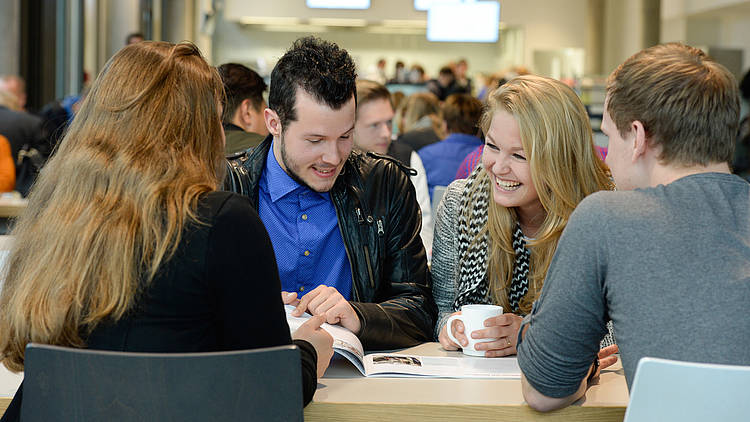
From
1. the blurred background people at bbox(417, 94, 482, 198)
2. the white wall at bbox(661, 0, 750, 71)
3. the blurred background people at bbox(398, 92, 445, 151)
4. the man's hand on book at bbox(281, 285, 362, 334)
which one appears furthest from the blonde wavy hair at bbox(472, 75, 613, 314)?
the white wall at bbox(661, 0, 750, 71)

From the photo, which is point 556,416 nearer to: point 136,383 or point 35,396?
point 136,383

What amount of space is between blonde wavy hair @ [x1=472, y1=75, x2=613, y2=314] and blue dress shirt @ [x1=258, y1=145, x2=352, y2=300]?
36 cm

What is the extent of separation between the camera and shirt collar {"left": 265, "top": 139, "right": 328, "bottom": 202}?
6.71 ft

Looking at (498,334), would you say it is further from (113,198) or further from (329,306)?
(113,198)

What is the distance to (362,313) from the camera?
1.77 m

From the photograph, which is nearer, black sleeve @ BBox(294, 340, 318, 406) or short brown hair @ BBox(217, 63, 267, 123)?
black sleeve @ BBox(294, 340, 318, 406)

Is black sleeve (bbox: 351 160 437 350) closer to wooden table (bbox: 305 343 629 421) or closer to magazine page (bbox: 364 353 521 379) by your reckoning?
magazine page (bbox: 364 353 521 379)

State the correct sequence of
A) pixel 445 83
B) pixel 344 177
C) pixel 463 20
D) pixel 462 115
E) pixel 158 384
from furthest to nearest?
pixel 463 20 → pixel 445 83 → pixel 462 115 → pixel 344 177 → pixel 158 384

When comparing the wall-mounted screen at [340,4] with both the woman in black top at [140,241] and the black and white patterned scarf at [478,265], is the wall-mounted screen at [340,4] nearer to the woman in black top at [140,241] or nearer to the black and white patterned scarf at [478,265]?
the black and white patterned scarf at [478,265]

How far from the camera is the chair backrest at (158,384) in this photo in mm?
1072

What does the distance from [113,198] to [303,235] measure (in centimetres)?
85

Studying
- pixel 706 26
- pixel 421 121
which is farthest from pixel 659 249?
pixel 706 26

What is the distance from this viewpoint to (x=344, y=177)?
6.77 feet

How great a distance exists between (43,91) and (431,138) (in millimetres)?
4626
